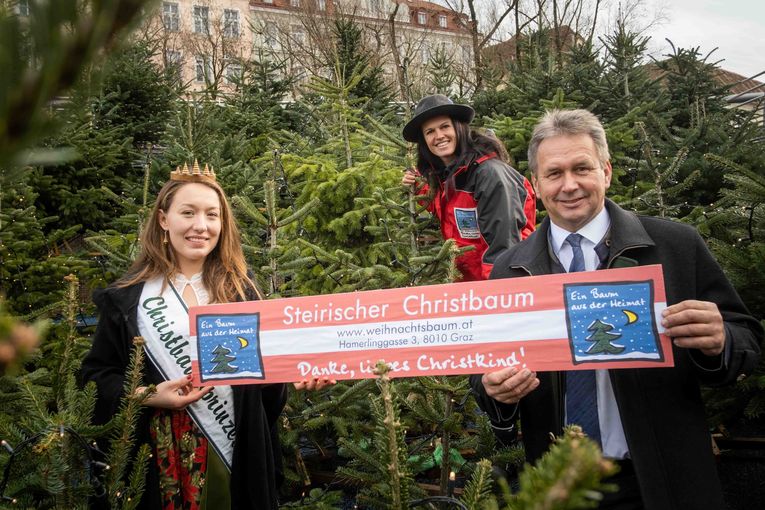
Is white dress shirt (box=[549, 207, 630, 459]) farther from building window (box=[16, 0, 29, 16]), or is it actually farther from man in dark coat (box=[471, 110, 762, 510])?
building window (box=[16, 0, 29, 16])

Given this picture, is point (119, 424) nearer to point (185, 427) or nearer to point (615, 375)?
point (185, 427)

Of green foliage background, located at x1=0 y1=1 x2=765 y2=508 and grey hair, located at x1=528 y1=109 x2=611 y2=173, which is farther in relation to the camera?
grey hair, located at x1=528 y1=109 x2=611 y2=173

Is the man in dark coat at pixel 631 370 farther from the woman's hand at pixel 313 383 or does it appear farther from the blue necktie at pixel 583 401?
the woman's hand at pixel 313 383

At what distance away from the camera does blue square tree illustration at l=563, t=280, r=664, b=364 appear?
2.11 meters

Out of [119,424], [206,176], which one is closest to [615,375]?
[119,424]

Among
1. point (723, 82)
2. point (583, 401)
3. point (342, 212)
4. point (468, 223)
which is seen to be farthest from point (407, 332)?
point (723, 82)

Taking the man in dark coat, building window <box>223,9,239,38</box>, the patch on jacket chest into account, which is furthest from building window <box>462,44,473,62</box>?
the man in dark coat

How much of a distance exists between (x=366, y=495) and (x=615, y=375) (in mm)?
1686

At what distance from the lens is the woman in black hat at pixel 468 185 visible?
4.11 m

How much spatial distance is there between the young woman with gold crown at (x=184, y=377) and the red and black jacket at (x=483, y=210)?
1704 mm

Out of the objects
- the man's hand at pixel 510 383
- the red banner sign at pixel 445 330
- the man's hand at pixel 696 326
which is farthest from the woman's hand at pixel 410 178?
the man's hand at pixel 696 326

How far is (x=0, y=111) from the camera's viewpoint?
0.50 meters

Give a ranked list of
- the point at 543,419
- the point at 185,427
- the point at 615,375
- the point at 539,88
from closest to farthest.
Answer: the point at 615,375 → the point at 543,419 → the point at 185,427 → the point at 539,88

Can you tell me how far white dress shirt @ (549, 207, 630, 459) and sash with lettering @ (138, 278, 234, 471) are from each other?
5.05 ft
